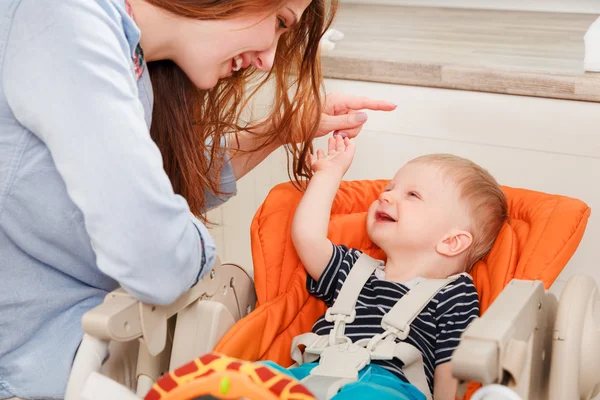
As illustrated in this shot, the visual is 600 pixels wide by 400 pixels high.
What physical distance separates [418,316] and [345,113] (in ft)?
1.28

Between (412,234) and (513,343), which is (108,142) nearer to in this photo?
(513,343)

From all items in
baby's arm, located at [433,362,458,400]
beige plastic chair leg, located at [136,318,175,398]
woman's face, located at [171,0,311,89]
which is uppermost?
woman's face, located at [171,0,311,89]

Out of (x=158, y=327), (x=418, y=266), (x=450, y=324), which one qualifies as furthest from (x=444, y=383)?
(x=158, y=327)

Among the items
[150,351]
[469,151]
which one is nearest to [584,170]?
[469,151]

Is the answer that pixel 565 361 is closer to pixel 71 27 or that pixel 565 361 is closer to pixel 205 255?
pixel 205 255

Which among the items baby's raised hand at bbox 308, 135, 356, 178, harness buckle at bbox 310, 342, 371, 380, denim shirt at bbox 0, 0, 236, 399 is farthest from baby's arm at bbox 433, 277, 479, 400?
denim shirt at bbox 0, 0, 236, 399

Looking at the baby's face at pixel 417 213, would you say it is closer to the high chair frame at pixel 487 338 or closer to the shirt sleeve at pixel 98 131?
the high chair frame at pixel 487 338

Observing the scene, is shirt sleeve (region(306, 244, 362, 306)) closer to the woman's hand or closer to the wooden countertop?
the woman's hand

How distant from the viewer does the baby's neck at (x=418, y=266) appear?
3.92ft

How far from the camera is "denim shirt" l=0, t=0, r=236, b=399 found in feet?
2.39

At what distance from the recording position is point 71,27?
75cm

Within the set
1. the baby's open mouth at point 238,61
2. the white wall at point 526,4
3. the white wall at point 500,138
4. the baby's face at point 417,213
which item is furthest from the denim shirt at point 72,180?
the white wall at point 526,4

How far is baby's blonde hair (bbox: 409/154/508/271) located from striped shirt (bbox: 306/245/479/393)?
0.26ft

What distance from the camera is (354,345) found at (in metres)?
1.05
